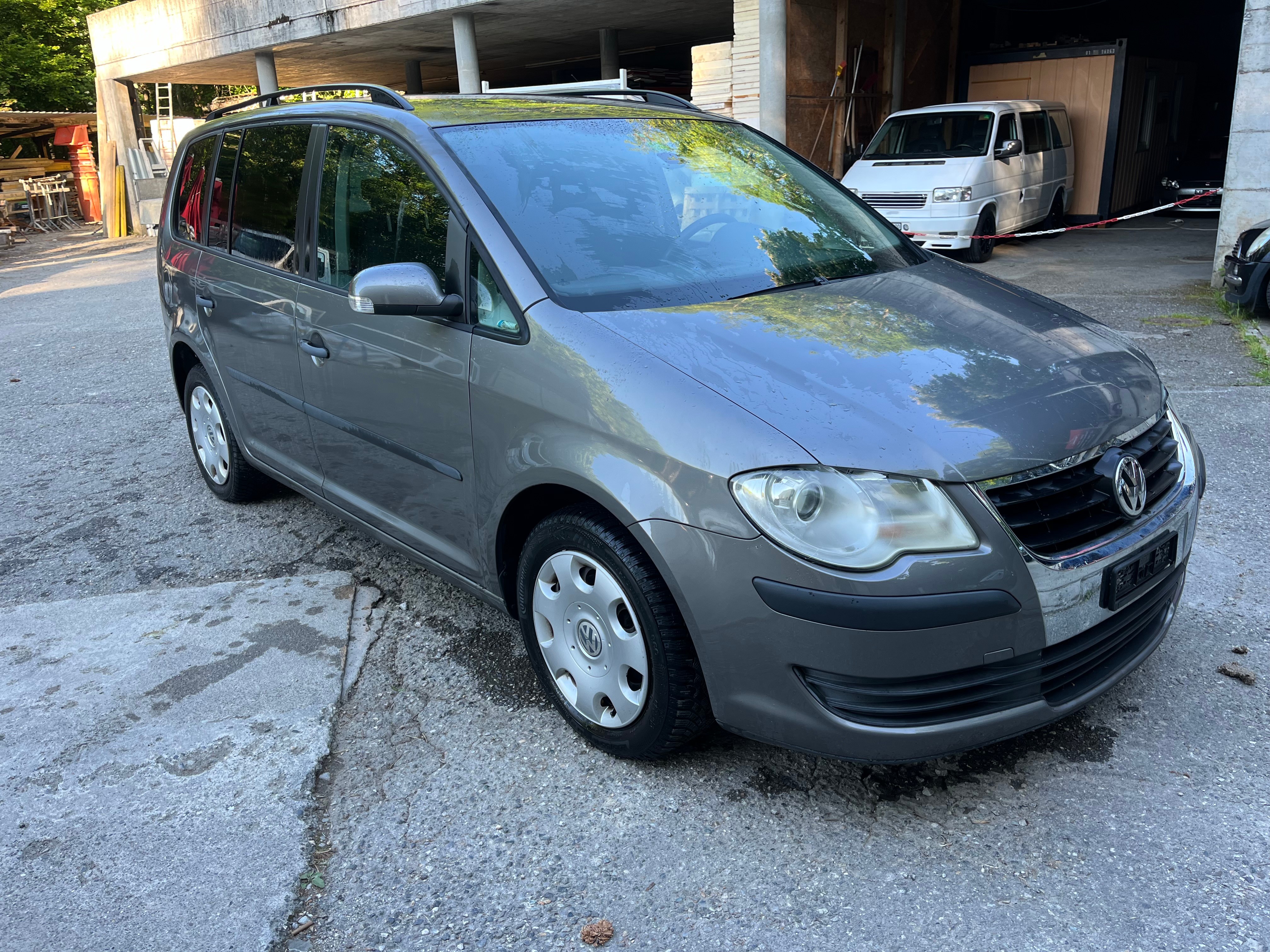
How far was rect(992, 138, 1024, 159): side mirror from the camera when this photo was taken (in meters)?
12.0

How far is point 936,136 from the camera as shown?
12312 millimetres

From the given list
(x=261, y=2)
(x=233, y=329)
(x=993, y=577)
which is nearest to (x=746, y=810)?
(x=993, y=577)

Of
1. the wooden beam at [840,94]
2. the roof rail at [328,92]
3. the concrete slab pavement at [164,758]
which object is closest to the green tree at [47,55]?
the wooden beam at [840,94]

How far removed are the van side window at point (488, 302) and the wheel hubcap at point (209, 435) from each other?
2296mm

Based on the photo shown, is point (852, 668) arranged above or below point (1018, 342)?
below

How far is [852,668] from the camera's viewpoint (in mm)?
2213


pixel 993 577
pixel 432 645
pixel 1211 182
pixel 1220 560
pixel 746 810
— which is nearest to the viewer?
pixel 993 577

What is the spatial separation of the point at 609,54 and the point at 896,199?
28.1ft

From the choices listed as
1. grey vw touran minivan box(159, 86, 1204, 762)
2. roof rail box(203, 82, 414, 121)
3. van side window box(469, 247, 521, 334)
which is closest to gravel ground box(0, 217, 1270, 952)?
grey vw touran minivan box(159, 86, 1204, 762)

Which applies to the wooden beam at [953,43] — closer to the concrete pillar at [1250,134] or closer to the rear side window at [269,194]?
the concrete pillar at [1250,134]

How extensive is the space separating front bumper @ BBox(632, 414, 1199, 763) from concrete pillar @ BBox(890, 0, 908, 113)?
14.2 metres

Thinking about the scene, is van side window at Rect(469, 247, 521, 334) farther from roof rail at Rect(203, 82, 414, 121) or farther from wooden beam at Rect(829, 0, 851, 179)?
wooden beam at Rect(829, 0, 851, 179)

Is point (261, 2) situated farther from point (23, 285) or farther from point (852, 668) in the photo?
point (852, 668)

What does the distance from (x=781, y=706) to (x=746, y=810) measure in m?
0.43
